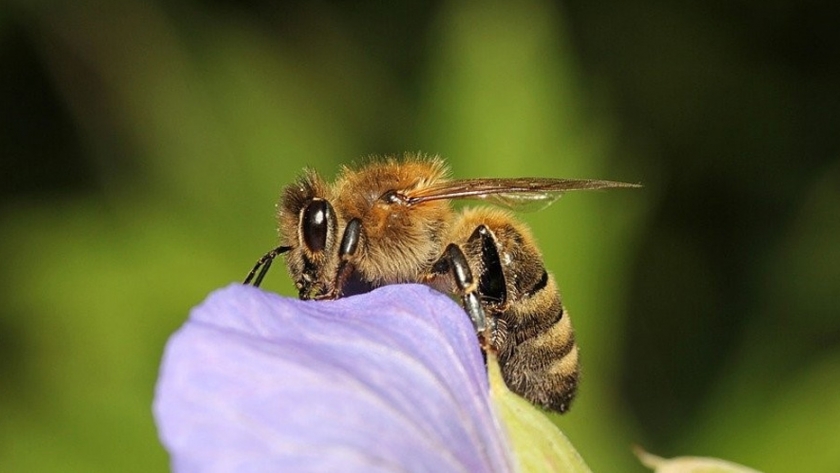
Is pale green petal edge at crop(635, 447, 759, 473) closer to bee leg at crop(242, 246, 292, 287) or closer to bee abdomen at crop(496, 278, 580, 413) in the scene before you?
bee abdomen at crop(496, 278, 580, 413)

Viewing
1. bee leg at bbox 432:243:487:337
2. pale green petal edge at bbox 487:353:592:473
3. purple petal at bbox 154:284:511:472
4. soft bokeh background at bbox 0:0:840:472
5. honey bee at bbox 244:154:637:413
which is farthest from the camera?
soft bokeh background at bbox 0:0:840:472

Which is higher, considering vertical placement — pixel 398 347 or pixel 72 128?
pixel 398 347

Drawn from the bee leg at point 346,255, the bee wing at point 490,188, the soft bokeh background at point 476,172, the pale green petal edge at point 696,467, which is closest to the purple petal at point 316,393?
the pale green petal edge at point 696,467

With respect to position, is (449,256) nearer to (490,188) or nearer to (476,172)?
(490,188)

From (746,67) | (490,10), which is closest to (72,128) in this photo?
(490,10)

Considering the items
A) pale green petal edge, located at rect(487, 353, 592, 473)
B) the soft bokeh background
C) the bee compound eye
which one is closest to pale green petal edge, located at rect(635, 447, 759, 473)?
pale green petal edge, located at rect(487, 353, 592, 473)

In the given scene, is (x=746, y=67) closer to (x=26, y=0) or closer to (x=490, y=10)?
(x=490, y=10)
